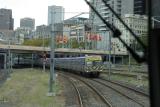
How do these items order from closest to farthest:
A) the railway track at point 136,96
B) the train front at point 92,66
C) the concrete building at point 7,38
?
the railway track at point 136,96, the train front at point 92,66, the concrete building at point 7,38

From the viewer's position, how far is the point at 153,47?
169 inches

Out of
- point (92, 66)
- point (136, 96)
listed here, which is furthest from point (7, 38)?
point (136, 96)

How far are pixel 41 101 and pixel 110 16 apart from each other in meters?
23.9

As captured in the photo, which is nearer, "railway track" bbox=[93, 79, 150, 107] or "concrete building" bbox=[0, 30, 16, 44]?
"railway track" bbox=[93, 79, 150, 107]

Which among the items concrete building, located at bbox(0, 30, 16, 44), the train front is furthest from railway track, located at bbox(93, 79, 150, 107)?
concrete building, located at bbox(0, 30, 16, 44)

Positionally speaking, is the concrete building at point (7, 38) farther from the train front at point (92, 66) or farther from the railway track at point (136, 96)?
the railway track at point (136, 96)

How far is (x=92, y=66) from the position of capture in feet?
195

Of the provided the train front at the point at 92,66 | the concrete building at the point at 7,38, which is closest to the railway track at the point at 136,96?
the train front at the point at 92,66

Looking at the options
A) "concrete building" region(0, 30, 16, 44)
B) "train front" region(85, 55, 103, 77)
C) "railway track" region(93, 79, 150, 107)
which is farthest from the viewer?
"concrete building" region(0, 30, 16, 44)

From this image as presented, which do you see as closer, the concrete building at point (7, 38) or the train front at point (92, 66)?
the train front at point (92, 66)

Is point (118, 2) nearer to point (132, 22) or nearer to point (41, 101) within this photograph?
point (132, 22)

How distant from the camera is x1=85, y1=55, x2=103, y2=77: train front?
59750 mm

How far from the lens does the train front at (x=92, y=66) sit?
5975cm

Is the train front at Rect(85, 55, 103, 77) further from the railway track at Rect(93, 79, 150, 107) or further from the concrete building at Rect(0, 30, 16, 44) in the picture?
the concrete building at Rect(0, 30, 16, 44)
